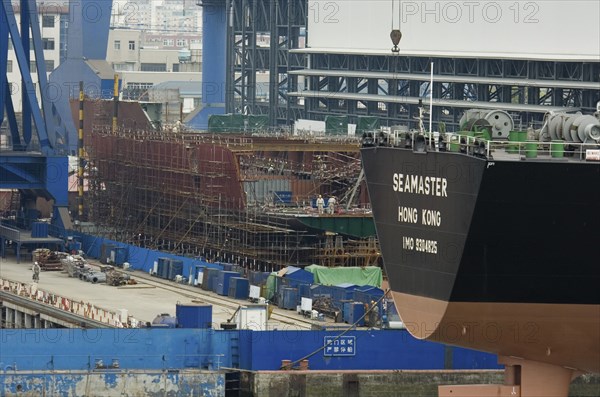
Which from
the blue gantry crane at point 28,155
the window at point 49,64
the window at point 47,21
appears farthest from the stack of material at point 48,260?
the window at point 49,64

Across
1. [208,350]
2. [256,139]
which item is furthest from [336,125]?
[208,350]

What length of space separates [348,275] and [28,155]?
54.4ft

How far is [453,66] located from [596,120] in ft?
175

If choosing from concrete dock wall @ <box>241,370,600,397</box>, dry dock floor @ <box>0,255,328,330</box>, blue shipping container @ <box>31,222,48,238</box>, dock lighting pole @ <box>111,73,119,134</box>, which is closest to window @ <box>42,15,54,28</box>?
dock lighting pole @ <box>111,73,119,134</box>

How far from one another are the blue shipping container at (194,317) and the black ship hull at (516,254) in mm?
10853

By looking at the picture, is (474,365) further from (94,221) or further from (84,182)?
(84,182)

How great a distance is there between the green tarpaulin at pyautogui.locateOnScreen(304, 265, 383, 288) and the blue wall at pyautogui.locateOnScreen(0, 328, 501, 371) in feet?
32.1

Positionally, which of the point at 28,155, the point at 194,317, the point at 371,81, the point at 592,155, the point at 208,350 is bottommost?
the point at 208,350

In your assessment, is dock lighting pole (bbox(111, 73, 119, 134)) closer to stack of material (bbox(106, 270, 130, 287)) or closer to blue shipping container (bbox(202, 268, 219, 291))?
stack of material (bbox(106, 270, 130, 287))

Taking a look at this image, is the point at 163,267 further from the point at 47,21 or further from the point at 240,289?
the point at 47,21

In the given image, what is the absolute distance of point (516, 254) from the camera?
34.2 meters

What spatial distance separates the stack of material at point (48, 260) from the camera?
200 feet

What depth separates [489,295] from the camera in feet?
113

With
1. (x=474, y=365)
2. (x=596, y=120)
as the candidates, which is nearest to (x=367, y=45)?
(x=474, y=365)
